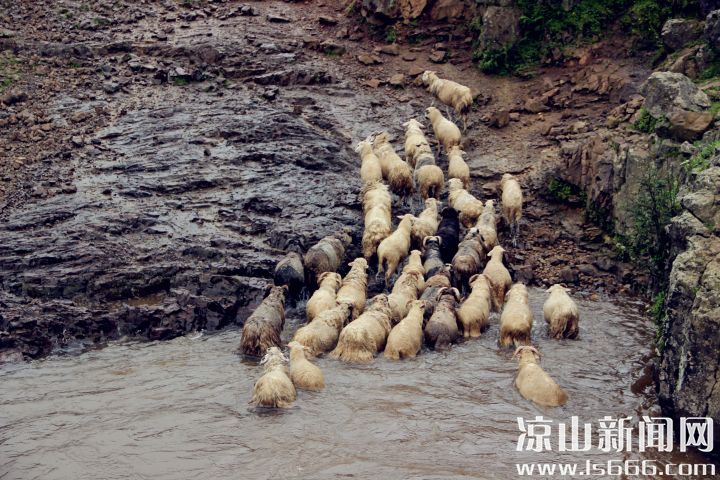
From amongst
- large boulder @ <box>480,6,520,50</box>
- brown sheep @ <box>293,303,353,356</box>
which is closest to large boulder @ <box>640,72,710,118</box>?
large boulder @ <box>480,6,520,50</box>

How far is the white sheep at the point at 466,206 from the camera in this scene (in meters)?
15.1

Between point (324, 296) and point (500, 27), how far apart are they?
11325mm

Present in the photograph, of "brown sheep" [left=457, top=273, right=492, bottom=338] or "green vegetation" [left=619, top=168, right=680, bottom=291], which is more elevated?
"green vegetation" [left=619, top=168, right=680, bottom=291]

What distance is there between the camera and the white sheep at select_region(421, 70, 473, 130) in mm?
18562

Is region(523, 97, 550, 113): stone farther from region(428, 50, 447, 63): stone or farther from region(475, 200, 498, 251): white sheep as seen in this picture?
region(475, 200, 498, 251): white sheep

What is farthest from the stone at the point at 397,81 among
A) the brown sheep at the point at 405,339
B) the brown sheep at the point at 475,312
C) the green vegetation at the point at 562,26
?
the brown sheep at the point at 405,339

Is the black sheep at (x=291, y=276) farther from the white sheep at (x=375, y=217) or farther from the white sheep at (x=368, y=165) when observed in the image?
the white sheep at (x=368, y=165)

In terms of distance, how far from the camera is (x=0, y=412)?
9297 millimetres

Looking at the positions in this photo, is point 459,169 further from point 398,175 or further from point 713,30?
point 713,30

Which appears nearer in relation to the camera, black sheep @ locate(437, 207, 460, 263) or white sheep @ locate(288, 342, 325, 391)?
white sheep @ locate(288, 342, 325, 391)

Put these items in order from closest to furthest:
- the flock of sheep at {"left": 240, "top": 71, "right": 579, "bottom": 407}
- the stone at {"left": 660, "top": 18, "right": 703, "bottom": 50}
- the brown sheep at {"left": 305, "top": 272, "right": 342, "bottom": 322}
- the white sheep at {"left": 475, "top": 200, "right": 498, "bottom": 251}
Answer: the flock of sheep at {"left": 240, "top": 71, "right": 579, "bottom": 407} → the brown sheep at {"left": 305, "top": 272, "right": 342, "bottom": 322} → the white sheep at {"left": 475, "top": 200, "right": 498, "bottom": 251} → the stone at {"left": 660, "top": 18, "right": 703, "bottom": 50}

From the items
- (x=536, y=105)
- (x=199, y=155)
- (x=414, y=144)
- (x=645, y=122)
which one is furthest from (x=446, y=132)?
(x=199, y=155)

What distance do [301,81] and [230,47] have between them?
93.5 inches

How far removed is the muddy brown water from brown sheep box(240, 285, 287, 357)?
0.27 meters
